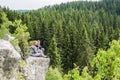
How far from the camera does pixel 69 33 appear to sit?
101m

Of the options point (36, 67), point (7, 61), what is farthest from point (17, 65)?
point (36, 67)

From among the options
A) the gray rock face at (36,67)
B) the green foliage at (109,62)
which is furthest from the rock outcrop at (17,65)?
the green foliage at (109,62)

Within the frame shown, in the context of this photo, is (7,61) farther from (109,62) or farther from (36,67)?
(109,62)

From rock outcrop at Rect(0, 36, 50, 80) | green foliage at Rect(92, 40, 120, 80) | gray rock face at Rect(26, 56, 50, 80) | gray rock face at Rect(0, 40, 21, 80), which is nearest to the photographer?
gray rock face at Rect(0, 40, 21, 80)

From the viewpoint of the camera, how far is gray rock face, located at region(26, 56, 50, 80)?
22258 mm

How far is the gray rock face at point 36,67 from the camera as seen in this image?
22.3 meters

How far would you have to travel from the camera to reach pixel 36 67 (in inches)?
919

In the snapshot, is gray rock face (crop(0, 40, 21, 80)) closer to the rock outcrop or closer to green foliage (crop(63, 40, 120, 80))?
the rock outcrop

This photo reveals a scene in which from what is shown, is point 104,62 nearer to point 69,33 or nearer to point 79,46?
point 79,46

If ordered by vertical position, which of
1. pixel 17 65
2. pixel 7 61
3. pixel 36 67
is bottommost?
pixel 36 67

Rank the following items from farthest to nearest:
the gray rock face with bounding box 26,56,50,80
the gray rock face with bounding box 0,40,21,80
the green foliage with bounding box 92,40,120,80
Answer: the green foliage with bounding box 92,40,120,80 < the gray rock face with bounding box 26,56,50,80 < the gray rock face with bounding box 0,40,21,80

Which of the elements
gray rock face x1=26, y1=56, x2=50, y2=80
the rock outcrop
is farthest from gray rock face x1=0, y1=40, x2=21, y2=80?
gray rock face x1=26, y1=56, x2=50, y2=80

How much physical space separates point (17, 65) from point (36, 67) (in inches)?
224

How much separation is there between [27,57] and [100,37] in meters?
80.0
